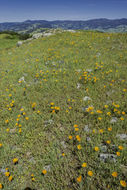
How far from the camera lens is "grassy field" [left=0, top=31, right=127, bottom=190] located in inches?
124

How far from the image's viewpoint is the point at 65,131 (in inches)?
172

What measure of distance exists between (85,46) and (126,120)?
11.2m

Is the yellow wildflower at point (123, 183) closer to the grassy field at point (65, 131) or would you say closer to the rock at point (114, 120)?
the grassy field at point (65, 131)

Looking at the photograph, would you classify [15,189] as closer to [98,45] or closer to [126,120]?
[126,120]

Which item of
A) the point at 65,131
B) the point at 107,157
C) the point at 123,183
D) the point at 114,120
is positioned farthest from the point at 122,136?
the point at 65,131

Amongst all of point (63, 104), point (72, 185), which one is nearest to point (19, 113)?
point (63, 104)

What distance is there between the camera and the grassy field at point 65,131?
10.3 feet

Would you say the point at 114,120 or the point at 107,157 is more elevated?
the point at 114,120

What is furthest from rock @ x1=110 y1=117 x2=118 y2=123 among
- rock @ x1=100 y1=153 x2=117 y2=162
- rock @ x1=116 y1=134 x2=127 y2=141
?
rock @ x1=100 y1=153 x2=117 y2=162

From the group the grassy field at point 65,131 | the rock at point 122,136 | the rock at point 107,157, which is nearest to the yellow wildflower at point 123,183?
the grassy field at point 65,131

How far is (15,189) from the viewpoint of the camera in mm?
3201

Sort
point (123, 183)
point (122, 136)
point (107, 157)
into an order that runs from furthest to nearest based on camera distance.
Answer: point (122, 136) < point (107, 157) < point (123, 183)

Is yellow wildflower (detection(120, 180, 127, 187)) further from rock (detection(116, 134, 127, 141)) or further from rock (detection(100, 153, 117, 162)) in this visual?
rock (detection(116, 134, 127, 141))

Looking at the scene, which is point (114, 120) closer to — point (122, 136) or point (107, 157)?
point (122, 136)
